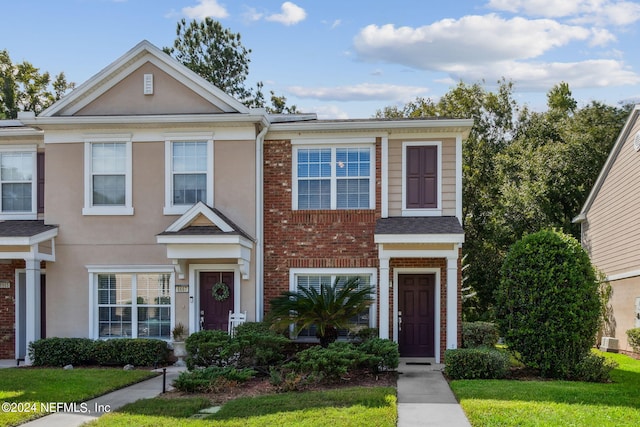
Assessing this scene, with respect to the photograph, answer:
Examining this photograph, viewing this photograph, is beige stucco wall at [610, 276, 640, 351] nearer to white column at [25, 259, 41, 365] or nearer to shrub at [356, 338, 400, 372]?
shrub at [356, 338, 400, 372]

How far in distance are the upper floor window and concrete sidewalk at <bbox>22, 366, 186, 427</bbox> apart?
5.53m

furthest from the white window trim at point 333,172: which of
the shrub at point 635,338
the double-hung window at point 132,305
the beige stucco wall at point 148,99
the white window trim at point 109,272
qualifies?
the shrub at point 635,338

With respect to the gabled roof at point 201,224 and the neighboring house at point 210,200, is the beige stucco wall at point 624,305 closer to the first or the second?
the neighboring house at point 210,200

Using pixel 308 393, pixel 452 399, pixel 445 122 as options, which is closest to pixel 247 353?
pixel 308 393

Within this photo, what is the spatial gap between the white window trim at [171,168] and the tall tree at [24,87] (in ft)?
64.2

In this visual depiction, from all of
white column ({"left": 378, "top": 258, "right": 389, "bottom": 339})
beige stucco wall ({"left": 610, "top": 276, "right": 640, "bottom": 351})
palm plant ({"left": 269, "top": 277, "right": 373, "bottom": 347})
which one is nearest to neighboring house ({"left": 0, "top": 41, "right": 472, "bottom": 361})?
white column ({"left": 378, "top": 258, "right": 389, "bottom": 339})

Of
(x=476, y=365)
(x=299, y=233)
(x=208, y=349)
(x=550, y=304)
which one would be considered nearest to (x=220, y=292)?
(x=299, y=233)

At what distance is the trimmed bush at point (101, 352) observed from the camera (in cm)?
1636

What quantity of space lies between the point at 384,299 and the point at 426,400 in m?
4.49

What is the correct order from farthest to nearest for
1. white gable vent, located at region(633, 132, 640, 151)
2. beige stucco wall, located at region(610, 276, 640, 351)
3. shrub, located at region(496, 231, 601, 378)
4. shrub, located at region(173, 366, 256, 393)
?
beige stucco wall, located at region(610, 276, 640, 351) → white gable vent, located at region(633, 132, 640, 151) → shrub, located at region(496, 231, 601, 378) → shrub, located at region(173, 366, 256, 393)

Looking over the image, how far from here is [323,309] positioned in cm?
1561

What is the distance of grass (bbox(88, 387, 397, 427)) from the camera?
9828 mm

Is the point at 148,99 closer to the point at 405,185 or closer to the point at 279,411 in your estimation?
the point at 405,185

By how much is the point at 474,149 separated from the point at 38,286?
2226 cm
